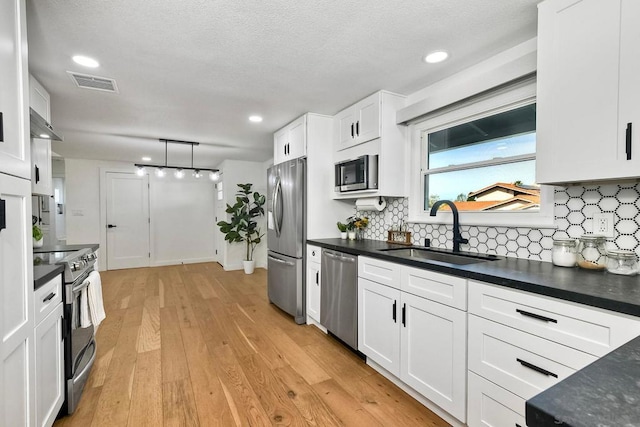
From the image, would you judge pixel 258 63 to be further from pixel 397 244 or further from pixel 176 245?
pixel 176 245

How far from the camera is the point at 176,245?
6.82 metres

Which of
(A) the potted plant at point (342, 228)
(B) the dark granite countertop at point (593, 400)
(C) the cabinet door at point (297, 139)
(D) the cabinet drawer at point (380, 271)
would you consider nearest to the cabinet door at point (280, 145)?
(C) the cabinet door at point (297, 139)

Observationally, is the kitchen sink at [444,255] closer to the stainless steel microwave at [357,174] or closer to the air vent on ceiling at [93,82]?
the stainless steel microwave at [357,174]

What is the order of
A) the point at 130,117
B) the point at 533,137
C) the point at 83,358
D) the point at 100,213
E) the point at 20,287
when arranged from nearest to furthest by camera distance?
the point at 20,287 → the point at 533,137 → the point at 83,358 → the point at 130,117 → the point at 100,213

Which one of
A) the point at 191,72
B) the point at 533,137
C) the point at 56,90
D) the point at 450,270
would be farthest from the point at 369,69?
the point at 56,90

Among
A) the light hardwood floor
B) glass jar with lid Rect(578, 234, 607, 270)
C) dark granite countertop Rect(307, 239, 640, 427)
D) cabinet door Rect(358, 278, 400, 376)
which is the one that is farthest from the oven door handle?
glass jar with lid Rect(578, 234, 607, 270)

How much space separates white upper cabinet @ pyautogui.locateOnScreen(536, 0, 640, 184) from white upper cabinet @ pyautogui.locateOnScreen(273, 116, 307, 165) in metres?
2.24

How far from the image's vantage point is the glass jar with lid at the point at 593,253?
1561mm

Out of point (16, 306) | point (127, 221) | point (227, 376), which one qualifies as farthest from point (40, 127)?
point (127, 221)

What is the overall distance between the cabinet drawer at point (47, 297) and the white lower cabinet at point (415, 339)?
198cm

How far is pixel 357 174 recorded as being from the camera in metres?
2.88

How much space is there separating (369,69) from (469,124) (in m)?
0.92

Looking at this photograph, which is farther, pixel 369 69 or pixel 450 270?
pixel 369 69

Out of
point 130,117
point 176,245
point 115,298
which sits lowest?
point 115,298
